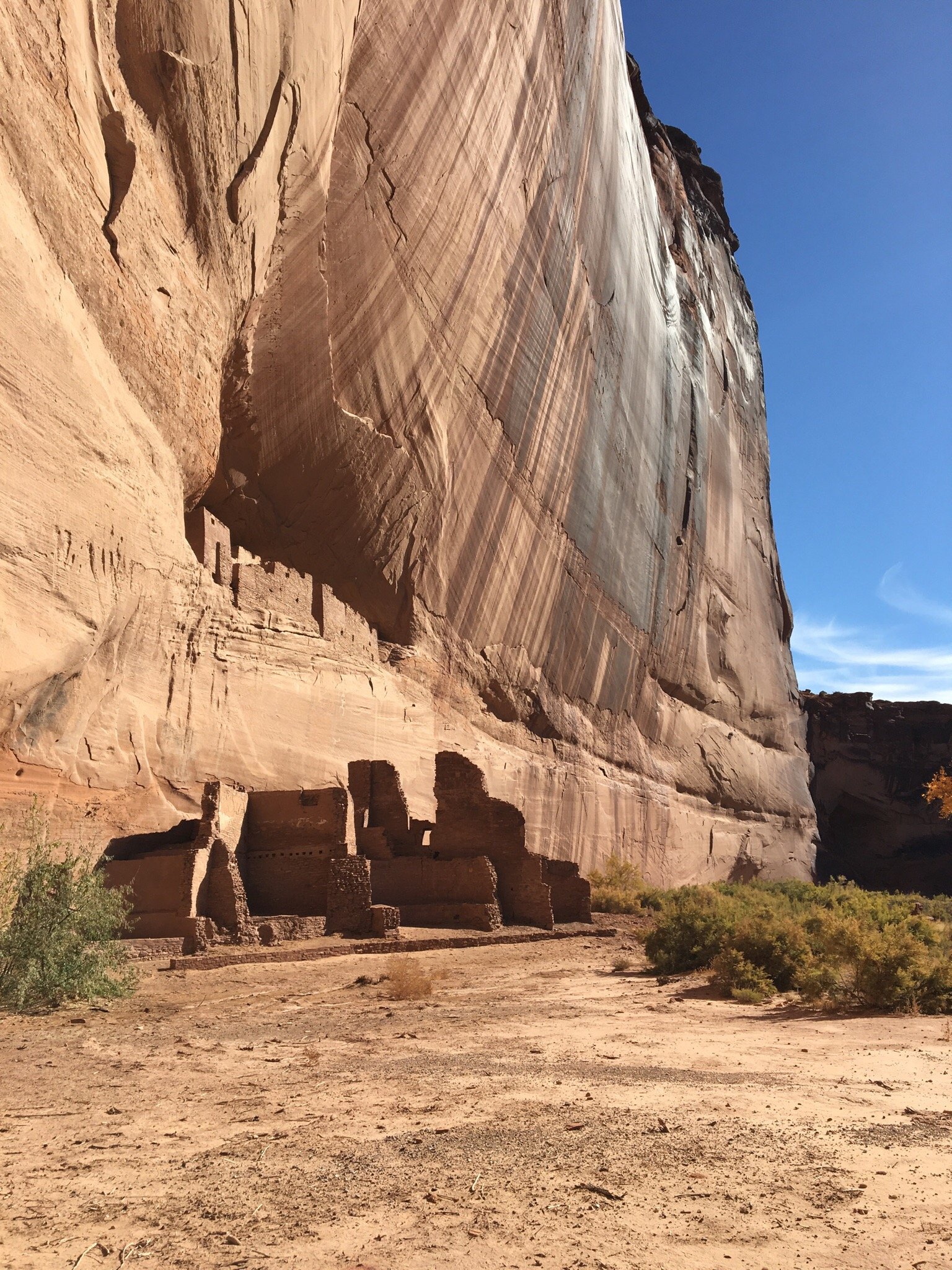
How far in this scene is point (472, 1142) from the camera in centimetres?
432

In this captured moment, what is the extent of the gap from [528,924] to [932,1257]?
13.7 metres

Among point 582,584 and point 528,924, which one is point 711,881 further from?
point 528,924

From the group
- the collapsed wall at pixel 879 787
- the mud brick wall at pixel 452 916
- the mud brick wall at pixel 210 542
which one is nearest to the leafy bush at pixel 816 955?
the mud brick wall at pixel 452 916

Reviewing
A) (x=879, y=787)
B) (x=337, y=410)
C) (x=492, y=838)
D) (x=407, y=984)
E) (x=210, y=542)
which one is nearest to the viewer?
(x=407, y=984)

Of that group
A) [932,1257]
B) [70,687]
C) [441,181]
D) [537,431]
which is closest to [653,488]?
[537,431]

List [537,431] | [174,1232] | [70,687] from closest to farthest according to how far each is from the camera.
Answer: [174,1232], [70,687], [537,431]

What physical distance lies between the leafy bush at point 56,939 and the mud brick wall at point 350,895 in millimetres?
4516

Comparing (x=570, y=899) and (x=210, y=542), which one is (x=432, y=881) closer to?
(x=570, y=899)

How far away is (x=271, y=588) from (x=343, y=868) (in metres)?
5.64

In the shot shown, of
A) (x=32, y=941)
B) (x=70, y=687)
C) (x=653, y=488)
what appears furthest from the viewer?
(x=653, y=488)

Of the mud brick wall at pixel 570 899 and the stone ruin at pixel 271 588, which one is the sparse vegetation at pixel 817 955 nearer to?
the mud brick wall at pixel 570 899

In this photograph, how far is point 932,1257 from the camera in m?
3.08

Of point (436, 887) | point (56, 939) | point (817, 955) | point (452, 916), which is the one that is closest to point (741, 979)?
point (817, 955)

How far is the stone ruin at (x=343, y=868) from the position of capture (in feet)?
39.6
